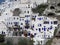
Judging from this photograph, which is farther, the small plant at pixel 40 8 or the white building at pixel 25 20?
the small plant at pixel 40 8

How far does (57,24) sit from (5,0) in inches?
1120

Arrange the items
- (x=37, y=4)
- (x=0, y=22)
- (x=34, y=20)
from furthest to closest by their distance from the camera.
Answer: (x=37, y=4) → (x=0, y=22) → (x=34, y=20)

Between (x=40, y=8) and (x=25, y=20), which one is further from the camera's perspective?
(x=40, y=8)

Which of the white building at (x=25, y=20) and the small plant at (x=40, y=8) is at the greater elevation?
the small plant at (x=40, y=8)

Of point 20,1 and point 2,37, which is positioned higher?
point 20,1

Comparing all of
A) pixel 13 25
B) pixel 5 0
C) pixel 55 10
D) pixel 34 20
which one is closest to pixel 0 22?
Result: pixel 13 25

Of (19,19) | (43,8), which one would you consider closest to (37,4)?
(43,8)

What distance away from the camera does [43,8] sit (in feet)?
202

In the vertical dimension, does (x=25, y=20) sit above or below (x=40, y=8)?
below

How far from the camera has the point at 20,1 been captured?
67125 mm

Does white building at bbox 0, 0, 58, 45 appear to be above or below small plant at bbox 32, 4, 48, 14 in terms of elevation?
below

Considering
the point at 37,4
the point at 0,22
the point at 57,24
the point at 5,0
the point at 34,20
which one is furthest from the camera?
the point at 5,0

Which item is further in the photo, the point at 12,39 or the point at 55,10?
the point at 55,10

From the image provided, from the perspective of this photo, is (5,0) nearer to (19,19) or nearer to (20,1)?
(20,1)
